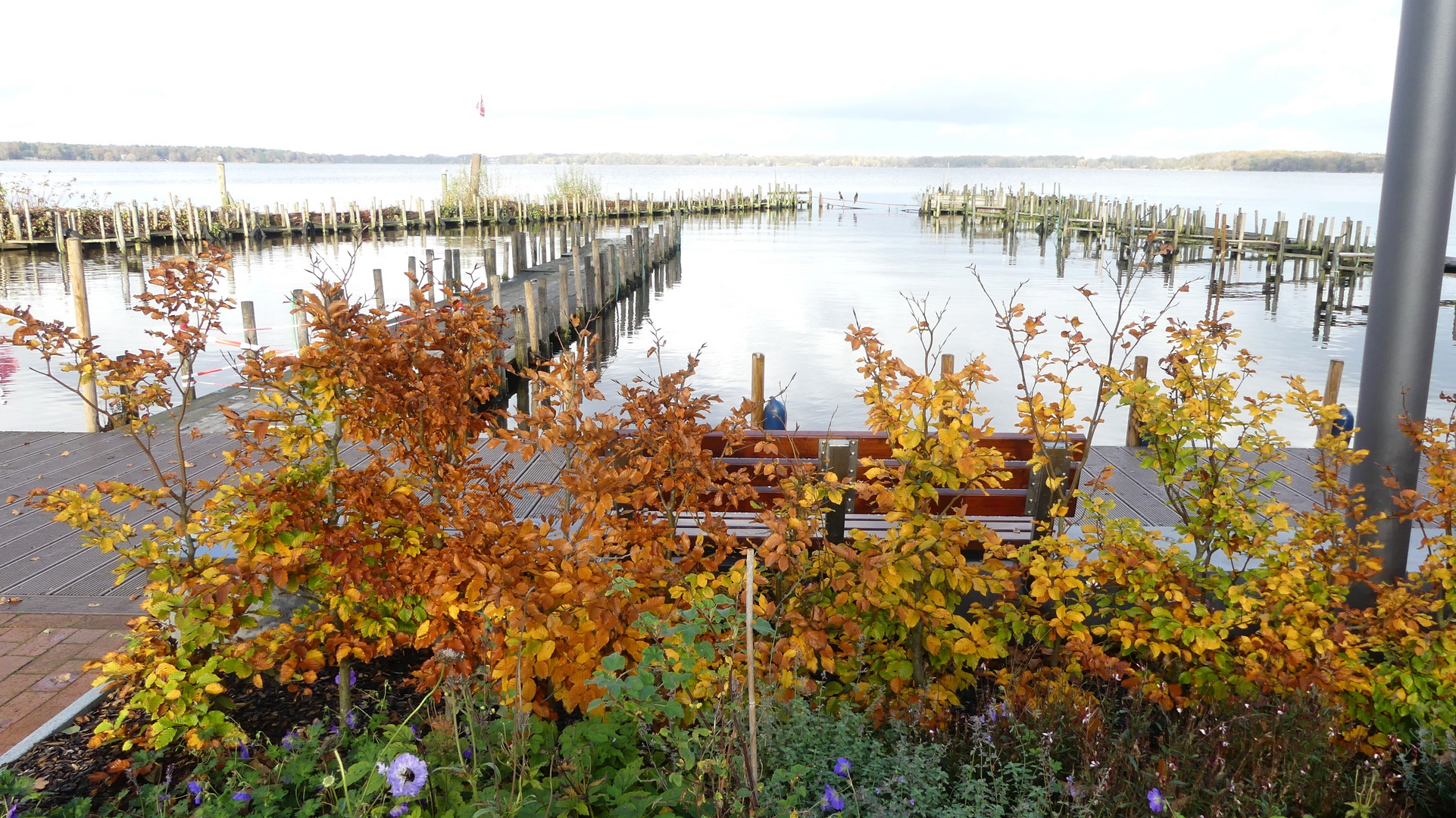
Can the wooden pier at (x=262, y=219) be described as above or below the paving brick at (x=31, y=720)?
above

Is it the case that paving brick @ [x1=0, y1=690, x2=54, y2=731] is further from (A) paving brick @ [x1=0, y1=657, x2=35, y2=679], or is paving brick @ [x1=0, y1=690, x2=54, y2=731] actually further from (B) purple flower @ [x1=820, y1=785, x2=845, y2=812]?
(B) purple flower @ [x1=820, y1=785, x2=845, y2=812]

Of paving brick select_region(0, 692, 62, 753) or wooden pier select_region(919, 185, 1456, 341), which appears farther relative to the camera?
wooden pier select_region(919, 185, 1456, 341)

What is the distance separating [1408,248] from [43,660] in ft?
17.5

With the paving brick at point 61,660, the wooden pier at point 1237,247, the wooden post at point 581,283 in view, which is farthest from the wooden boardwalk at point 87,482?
the wooden post at point 581,283

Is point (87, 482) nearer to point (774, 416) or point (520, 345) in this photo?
point (774, 416)

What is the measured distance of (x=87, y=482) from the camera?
6316mm

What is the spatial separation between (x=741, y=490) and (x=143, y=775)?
82.0 inches

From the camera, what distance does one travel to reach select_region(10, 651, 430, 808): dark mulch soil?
2.79m

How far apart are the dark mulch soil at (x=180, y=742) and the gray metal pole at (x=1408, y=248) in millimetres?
3476

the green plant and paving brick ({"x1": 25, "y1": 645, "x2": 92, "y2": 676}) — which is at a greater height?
the green plant

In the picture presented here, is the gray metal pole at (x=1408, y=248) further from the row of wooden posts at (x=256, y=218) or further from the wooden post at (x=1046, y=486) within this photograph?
the row of wooden posts at (x=256, y=218)

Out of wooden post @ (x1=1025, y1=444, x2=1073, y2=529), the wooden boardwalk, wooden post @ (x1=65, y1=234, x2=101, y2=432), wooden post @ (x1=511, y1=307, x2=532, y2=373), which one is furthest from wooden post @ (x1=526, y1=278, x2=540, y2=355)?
wooden post @ (x1=1025, y1=444, x2=1073, y2=529)

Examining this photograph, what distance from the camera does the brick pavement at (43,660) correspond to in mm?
3355

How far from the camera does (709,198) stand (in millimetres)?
73312
